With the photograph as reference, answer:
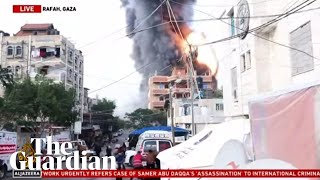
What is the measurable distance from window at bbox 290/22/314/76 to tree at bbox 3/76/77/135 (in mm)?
2445

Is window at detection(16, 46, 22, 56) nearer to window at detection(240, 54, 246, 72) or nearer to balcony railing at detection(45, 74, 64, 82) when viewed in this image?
balcony railing at detection(45, 74, 64, 82)

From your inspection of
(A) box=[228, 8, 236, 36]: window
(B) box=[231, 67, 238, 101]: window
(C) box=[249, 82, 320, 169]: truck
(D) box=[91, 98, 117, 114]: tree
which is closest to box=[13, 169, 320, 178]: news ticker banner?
(C) box=[249, 82, 320, 169]: truck

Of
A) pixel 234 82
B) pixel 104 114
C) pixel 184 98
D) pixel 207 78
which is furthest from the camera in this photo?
pixel 234 82

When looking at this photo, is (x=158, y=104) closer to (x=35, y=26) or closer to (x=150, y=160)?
(x=150, y=160)

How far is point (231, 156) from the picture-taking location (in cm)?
240

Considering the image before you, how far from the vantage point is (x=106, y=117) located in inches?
100

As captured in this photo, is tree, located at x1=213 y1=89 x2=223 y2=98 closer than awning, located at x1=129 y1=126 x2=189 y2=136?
No

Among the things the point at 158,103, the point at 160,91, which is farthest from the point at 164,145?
the point at 160,91

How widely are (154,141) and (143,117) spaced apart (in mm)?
358

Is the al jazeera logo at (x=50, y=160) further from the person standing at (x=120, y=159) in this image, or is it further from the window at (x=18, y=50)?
→ the window at (x=18, y=50)

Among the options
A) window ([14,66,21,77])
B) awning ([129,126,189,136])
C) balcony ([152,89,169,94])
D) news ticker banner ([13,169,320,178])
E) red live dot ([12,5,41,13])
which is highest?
red live dot ([12,5,41,13])

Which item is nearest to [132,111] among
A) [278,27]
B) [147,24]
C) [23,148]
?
[147,24]

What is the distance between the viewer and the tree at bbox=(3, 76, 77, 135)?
8.25 feet

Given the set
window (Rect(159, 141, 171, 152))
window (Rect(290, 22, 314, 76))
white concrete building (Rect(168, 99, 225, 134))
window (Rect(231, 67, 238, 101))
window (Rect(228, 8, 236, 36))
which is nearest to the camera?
window (Rect(159, 141, 171, 152))
